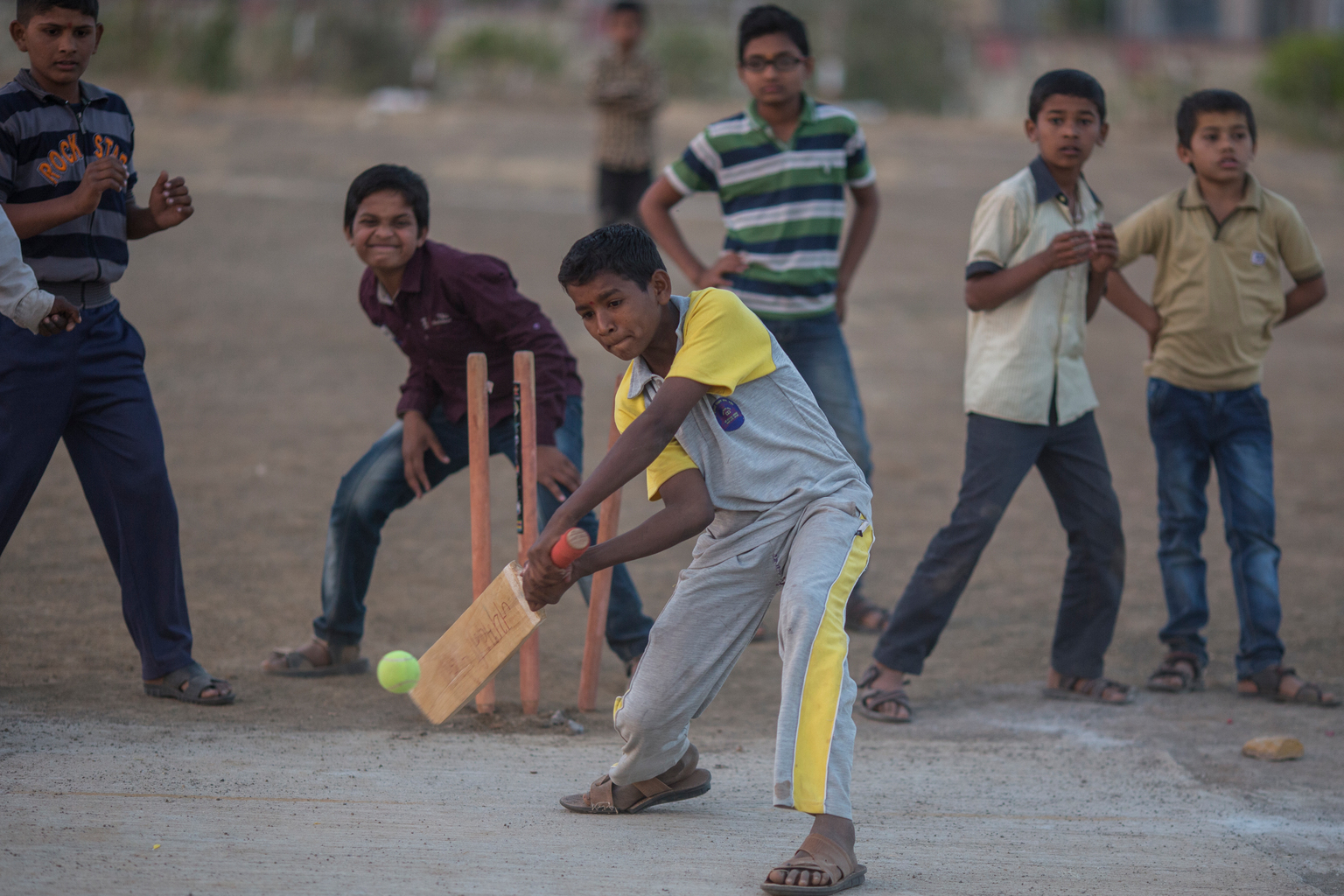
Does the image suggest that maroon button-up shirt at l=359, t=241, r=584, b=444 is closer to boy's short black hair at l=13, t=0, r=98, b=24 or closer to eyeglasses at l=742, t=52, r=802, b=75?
boy's short black hair at l=13, t=0, r=98, b=24

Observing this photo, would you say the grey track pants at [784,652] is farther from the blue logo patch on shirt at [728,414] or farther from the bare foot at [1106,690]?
the bare foot at [1106,690]

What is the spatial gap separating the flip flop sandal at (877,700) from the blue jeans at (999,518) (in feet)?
0.30

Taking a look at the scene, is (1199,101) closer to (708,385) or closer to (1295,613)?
(1295,613)

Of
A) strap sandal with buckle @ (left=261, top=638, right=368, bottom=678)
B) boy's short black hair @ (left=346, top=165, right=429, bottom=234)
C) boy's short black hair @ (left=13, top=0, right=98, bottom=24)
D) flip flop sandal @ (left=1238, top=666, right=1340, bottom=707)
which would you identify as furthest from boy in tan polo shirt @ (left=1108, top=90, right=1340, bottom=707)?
boy's short black hair @ (left=13, top=0, right=98, bottom=24)

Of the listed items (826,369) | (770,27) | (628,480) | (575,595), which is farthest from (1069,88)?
(575,595)

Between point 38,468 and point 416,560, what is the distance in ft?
9.10

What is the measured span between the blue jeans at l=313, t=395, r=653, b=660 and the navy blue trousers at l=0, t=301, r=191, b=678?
588mm

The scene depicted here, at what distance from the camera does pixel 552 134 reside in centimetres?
1947

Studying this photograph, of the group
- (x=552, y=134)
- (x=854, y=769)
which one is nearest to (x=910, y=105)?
(x=552, y=134)

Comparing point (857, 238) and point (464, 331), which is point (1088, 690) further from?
point (464, 331)

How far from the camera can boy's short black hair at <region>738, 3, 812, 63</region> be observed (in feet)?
18.2

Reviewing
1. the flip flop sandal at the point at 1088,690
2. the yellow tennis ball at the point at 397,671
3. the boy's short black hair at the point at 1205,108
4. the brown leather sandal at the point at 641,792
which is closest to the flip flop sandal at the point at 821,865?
the brown leather sandal at the point at 641,792

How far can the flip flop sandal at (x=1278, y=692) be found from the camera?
5105mm

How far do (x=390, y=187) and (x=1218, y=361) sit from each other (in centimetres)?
317
